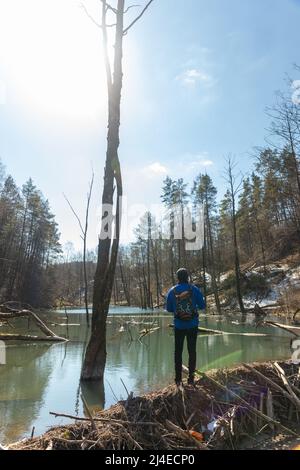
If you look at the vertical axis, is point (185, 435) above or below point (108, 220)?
below

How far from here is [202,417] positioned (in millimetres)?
4879

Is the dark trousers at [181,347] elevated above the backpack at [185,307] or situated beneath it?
situated beneath

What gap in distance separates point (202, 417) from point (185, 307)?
1.67 metres

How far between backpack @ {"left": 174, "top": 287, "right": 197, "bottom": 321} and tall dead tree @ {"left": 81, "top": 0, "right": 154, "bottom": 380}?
3.31m

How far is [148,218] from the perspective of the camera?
186 ft

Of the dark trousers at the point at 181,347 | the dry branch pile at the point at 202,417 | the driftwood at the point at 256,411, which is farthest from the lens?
the dark trousers at the point at 181,347

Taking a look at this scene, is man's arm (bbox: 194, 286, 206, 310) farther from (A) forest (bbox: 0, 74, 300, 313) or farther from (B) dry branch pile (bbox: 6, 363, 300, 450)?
(A) forest (bbox: 0, 74, 300, 313)

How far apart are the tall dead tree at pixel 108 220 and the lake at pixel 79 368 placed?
2.31ft

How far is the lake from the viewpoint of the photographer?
7027mm

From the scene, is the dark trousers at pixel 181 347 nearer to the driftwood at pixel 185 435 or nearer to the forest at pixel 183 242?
the driftwood at pixel 185 435

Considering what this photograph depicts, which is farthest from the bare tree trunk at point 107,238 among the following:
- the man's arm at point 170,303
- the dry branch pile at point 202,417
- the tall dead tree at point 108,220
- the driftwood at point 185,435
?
the driftwood at point 185,435

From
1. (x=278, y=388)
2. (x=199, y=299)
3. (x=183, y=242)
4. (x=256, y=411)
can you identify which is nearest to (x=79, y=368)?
(x=199, y=299)

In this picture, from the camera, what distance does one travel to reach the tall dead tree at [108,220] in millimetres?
9070

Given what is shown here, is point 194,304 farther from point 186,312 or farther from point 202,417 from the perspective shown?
point 202,417
